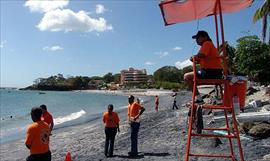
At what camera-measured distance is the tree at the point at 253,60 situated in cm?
5503

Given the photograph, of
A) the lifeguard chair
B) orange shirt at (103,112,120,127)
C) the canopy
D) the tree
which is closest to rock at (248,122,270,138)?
orange shirt at (103,112,120,127)

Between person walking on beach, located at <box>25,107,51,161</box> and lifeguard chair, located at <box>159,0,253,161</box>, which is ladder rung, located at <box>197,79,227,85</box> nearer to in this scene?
lifeguard chair, located at <box>159,0,253,161</box>

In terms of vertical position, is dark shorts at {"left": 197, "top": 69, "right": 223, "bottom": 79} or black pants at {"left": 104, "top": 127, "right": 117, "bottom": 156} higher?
dark shorts at {"left": 197, "top": 69, "right": 223, "bottom": 79}

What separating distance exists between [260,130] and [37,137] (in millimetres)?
8352

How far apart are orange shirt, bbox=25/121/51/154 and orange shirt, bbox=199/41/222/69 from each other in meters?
3.39

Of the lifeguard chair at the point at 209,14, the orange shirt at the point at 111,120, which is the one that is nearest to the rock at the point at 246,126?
the orange shirt at the point at 111,120

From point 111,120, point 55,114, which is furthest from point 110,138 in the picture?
point 55,114

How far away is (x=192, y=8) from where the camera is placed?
6621mm

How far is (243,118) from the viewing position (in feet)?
50.5

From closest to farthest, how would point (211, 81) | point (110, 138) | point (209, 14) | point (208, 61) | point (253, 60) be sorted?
point (211, 81), point (208, 61), point (209, 14), point (110, 138), point (253, 60)

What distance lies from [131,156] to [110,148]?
1.00 metres

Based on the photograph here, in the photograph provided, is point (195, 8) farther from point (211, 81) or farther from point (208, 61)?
point (211, 81)

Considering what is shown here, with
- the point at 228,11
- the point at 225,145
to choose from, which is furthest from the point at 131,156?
Result: the point at 228,11

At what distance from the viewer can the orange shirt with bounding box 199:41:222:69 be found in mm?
6410
